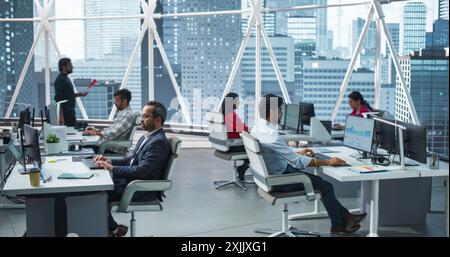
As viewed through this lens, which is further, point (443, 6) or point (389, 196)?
point (443, 6)

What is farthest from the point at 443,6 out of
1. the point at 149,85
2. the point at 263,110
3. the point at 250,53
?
the point at 149,85

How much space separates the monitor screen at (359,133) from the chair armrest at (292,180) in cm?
87

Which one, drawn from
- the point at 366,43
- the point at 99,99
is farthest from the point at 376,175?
the point at 99,99

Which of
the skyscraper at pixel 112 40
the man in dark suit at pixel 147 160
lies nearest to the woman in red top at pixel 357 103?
the man in dark suit at pixel 147 160

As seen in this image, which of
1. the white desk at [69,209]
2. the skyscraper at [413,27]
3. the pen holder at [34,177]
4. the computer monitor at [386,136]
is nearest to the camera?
the pen holder at [34,177]

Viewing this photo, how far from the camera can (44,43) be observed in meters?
12.9

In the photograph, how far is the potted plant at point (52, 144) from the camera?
5.97 metres

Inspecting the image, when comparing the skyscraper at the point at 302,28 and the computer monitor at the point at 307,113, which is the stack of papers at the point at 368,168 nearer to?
the computer monitor at the point at 307,113

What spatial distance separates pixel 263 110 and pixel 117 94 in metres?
2.64

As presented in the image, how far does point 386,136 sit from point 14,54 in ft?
33.7

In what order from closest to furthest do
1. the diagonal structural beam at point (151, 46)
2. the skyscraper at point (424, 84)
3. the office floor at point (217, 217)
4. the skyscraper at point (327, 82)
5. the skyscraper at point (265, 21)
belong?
the office floor at point (217, 217)
the skyscraper at point (424, 84)
the skyscraper at point (327, 82)
the skyscraper at point (265, 21)
the diagonal structural beam at point (151, 46)

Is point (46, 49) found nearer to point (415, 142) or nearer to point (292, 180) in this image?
point (292, 180)

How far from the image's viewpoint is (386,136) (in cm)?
566

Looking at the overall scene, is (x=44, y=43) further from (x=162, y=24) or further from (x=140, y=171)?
(x=140, y=171)
